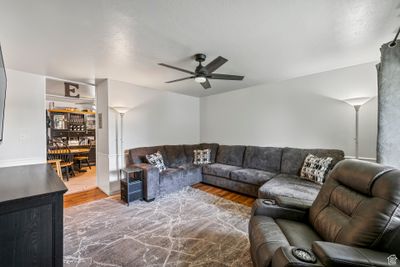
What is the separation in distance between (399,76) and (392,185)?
1423 millimetres

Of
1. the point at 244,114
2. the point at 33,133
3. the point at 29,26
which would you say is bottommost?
the point at 33,133

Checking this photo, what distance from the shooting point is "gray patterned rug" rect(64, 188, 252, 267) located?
6.21ft

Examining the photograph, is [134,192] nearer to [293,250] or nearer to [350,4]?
[293,250]

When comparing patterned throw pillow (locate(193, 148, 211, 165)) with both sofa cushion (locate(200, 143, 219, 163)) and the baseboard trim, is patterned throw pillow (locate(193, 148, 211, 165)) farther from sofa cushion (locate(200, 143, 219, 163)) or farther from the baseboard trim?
the baseboard trim

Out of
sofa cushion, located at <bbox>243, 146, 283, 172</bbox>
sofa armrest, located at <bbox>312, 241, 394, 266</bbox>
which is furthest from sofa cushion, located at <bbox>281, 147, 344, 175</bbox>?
sofa armrest, located at <bbox>312, 241, 394, 266</bbox>

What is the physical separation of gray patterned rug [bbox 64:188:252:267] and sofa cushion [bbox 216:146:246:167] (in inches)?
52.9

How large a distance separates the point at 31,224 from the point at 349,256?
6.67 ft

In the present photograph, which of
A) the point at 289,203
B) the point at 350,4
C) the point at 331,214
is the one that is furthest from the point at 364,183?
the point at 350,4

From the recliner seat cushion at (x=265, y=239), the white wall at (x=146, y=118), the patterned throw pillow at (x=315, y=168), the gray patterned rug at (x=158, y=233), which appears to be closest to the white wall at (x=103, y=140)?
the white wall at (x=146, y=118)

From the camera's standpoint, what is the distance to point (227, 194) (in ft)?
12.5

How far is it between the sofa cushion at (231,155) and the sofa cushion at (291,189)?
1406 mm

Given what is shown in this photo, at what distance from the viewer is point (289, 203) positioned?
73.9 inches

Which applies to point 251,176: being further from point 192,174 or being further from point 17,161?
point 17,161

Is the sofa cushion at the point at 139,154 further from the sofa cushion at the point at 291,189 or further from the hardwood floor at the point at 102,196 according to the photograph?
the sofa cushion at the point at 291,189
